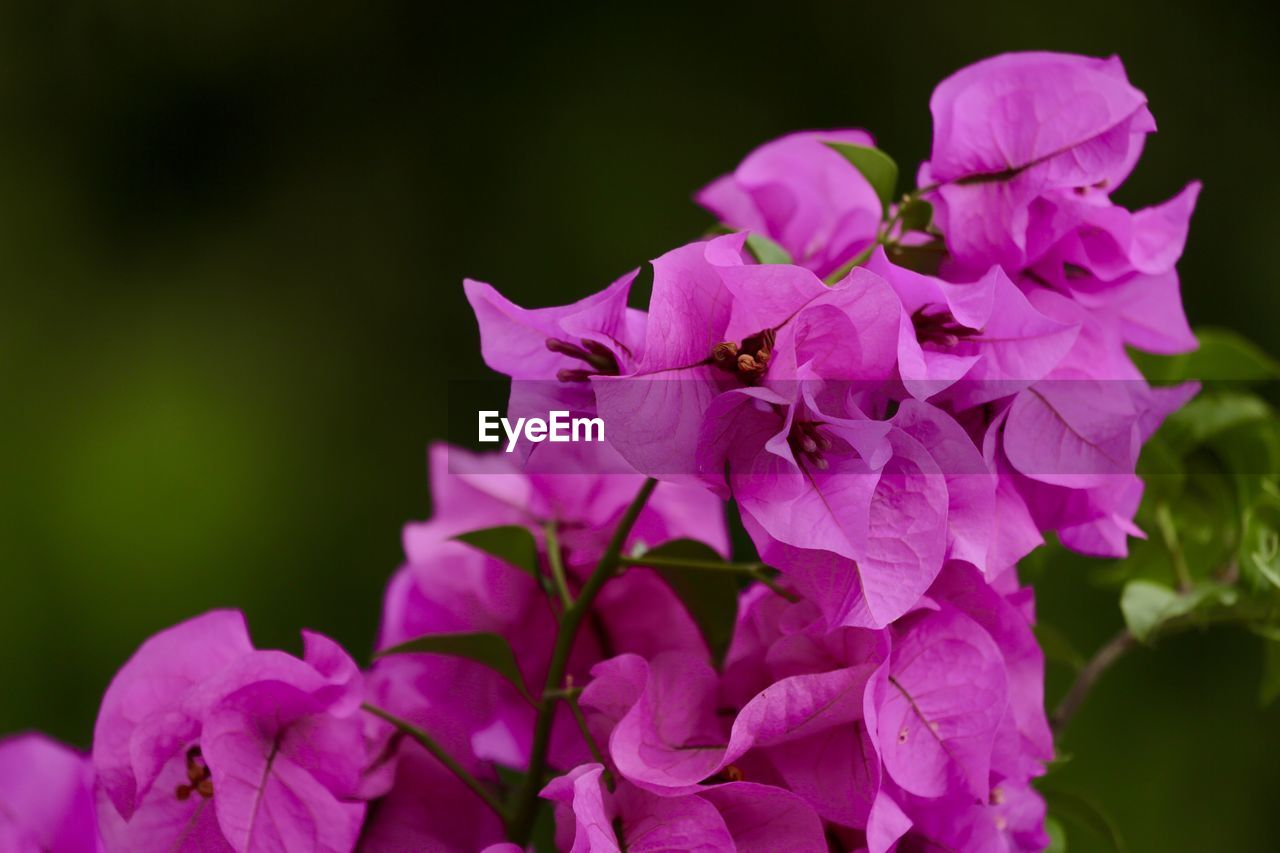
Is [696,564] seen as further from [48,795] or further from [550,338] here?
[48,795]

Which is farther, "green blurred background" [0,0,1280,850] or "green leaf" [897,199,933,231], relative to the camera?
"green blurred background" [0,0,1280,850]

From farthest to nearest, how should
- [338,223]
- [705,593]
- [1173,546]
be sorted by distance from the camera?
[338,223], [1173,546], [705,593]

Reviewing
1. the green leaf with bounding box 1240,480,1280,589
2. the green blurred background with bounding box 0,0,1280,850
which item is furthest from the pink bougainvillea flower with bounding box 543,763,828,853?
the green blurred background with bounding box 0,0,1280,850

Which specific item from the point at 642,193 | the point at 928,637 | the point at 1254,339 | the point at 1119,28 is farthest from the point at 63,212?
the point at 928,637

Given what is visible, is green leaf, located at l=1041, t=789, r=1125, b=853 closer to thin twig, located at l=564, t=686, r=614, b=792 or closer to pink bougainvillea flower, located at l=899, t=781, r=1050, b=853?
pink bougainvillea flower, located at l=899, t=781, r=1050, b=853

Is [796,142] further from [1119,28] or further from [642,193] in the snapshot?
[1119,28]

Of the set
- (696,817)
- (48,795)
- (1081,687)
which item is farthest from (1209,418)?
(48,795)
